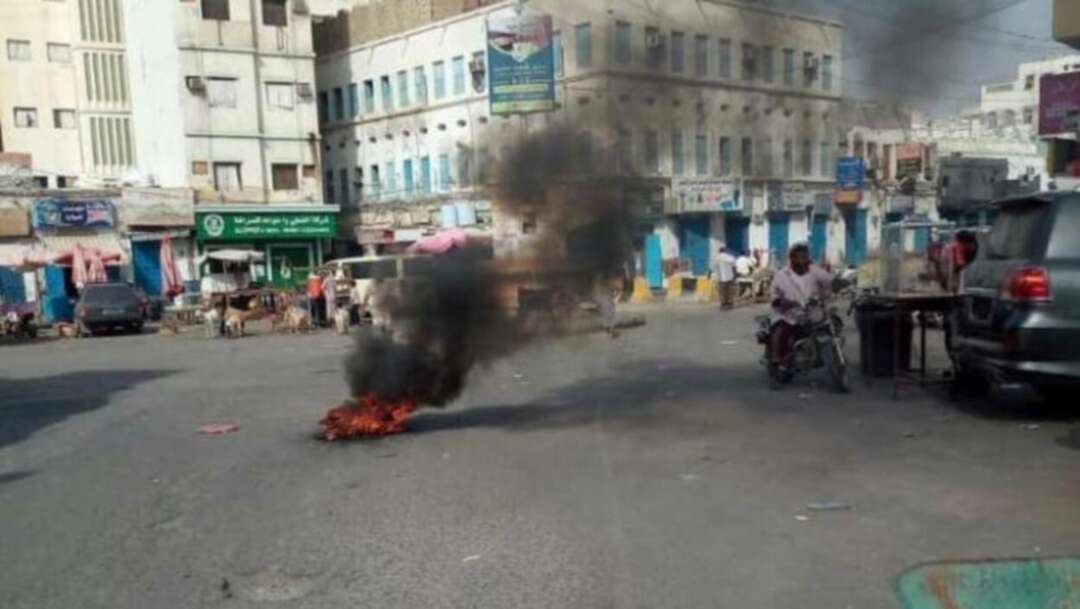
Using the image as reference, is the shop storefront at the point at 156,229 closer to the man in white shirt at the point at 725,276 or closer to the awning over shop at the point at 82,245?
the awning over shop at the point at 82,245

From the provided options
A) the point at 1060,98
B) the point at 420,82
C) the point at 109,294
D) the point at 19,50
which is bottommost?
the point at 109,294

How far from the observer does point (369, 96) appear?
1462 inches

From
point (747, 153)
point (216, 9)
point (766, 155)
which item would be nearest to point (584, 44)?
point (747, 153)

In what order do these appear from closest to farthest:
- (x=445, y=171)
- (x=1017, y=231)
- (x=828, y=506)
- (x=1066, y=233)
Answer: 1. (x=828, y=506)
2. (x=1066, y=233)
3. (x=1017, y=231)
4. (x=445, y=171)

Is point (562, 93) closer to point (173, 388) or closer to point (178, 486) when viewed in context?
point (178, 486)

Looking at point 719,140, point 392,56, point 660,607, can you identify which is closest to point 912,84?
point 719,140

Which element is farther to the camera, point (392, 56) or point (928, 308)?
point (392, 56)

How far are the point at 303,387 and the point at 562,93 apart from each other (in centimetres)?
651

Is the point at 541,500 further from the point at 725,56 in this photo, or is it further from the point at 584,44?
the point at 584,44

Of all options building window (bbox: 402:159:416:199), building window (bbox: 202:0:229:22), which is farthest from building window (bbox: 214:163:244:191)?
building window (bbox: 402:159:416:199)

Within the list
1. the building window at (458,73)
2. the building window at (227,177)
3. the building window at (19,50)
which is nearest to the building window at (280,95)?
the building window at (227,177)

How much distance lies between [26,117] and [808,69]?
167 feet

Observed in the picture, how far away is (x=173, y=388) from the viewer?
12.6m

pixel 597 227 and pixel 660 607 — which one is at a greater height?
pixel 597 227
